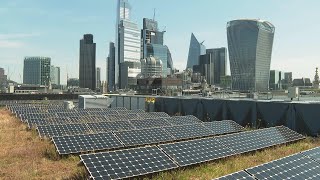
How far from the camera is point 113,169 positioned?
12570 mm

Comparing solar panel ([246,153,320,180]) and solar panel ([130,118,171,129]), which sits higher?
solar panel ([246,153,320,180])

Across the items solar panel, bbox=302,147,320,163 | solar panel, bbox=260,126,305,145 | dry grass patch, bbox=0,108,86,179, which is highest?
solar panel, bbox=302,147,320,163

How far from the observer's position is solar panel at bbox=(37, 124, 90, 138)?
2164 centimetres

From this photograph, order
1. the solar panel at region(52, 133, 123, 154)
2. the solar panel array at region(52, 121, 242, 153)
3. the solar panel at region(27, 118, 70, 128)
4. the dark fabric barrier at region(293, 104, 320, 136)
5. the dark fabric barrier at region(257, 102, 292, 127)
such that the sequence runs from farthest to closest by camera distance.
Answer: the dark fabric barrier at region(257, 102, 292, 127), the dark fabric barrier at region(293, 104, 320, 136), the solar panel at region(27, 118, 70, 128), the solar panel array at region(52, 121, 242, 153), the solar panel at region(52, 133, 123, 154)

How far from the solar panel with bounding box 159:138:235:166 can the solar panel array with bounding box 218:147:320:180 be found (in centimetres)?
407

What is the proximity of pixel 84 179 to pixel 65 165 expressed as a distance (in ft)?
9.45

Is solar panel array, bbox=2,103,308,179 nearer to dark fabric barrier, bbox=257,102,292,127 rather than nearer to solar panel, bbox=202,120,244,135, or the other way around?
solar panel, bbox=202,120,244,135

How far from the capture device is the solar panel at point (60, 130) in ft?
71.0

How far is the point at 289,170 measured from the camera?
463 inches

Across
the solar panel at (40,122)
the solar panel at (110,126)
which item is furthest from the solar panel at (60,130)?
the solar panel at (40,122)

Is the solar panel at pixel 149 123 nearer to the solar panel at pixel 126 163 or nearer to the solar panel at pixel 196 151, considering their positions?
the solar panel at pixel 196 151

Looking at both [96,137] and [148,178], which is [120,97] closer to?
[96,137]

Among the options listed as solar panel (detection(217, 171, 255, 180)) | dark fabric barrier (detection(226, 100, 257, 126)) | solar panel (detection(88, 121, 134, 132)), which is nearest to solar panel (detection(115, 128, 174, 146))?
solar panel (detection(88, 121, 134, 132))

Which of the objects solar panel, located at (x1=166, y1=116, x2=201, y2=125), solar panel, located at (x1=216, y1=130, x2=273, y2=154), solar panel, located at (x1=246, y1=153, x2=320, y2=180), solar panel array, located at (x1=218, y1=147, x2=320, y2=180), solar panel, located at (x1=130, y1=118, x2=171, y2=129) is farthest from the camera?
solar panel, located at (x1=166, y1=116, x2=201, y2=125)
